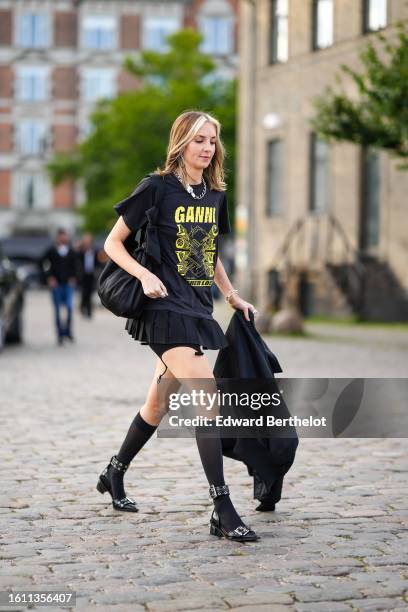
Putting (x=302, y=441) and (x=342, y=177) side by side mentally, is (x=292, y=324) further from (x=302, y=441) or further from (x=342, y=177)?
(x=302, y=441)

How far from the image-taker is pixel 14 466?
786 centimetres

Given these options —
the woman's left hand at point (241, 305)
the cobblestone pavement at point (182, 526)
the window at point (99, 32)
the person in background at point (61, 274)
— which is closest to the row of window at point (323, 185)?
the person in background at point (61, 274)

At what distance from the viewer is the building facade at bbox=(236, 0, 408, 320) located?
27.2m

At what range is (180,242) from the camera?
5.96 meters

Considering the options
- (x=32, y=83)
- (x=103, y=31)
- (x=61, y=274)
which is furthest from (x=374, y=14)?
(x=32, y=83)

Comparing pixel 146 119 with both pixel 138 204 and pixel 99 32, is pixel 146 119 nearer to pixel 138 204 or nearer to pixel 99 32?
pixel 99 32

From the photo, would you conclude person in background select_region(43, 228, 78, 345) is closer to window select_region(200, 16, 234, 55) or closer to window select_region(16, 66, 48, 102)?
window select_region(16, 66, 48, 102)

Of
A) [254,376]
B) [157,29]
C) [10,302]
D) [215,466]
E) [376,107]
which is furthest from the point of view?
[157,29]

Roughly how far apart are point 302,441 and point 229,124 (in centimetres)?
4347

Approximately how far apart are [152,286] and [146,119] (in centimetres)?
4657

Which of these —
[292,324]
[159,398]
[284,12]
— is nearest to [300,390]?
[159,398]

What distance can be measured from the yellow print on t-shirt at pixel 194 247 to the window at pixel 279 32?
85.4 ft

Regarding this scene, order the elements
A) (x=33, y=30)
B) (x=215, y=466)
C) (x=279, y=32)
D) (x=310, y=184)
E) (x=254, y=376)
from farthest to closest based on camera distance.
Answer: (x=33, y=30), (x=279, y=32), (x=310, y=184), (x=254, y=376), (x=215, y=466)

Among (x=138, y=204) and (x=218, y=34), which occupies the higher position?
(x=218, y=34)
